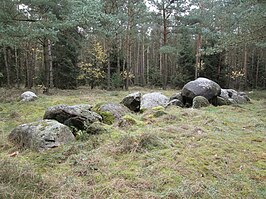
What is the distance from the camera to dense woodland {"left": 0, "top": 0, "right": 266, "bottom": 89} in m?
9.77

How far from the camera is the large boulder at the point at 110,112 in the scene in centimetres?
697

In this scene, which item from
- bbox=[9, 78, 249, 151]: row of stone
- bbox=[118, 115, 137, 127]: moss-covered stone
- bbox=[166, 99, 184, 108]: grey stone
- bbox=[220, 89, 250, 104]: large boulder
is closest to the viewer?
bbox=[9, 78, 249, 151]: row of stone

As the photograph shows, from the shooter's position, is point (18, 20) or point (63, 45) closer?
point (18, 20)

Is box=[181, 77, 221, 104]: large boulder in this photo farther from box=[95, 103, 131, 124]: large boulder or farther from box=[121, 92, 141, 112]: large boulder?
box=[95, 103, 131, 124]: large boulder

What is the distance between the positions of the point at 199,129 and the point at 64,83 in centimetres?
1478

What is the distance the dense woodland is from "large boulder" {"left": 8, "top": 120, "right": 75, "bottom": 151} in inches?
218

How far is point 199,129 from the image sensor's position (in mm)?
5961

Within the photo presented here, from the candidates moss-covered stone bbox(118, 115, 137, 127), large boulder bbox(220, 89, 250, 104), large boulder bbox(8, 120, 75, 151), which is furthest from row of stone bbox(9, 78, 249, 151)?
large boulder bbox(220, 89, 250, 104)

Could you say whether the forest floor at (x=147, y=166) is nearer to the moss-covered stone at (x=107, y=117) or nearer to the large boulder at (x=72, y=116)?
the large boulder at (x=72, y=116)

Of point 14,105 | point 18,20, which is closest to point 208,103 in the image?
point 14,105

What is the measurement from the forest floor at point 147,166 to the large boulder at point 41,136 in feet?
0.60

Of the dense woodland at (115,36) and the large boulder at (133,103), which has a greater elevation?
the dense woodland at (115,36)

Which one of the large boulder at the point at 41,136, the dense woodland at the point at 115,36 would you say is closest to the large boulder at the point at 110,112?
the large boulder at the point at 41,136

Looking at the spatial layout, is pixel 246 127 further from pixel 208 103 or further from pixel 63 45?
pixel 63 45
